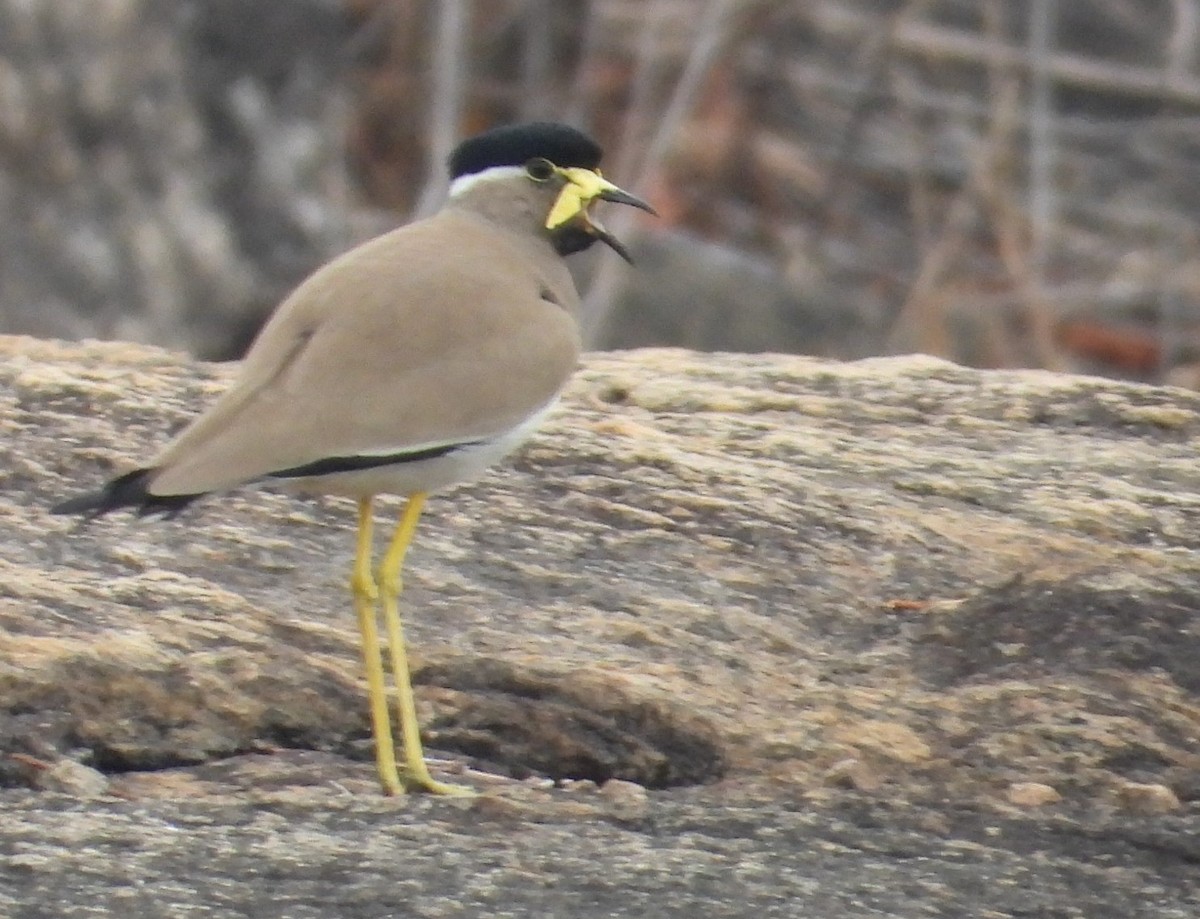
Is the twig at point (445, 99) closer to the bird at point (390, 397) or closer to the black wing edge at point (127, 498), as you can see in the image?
the bird at point (390, 397)

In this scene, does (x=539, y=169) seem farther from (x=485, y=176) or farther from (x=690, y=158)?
(x=690, y=158)

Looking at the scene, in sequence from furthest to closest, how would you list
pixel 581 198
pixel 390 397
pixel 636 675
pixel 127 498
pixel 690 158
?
pixel 690 158, pixel 581 198, pixel 636 675, pixel 390 397, pixel 127 498

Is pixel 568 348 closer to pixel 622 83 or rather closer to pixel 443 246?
pixel 443 246

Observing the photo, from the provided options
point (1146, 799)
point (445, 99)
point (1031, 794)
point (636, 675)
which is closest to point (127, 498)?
point (636, 675)

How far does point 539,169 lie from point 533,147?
5 cm

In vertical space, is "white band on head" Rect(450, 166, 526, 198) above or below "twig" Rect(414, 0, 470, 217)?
above

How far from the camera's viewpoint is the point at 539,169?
14.9 feet

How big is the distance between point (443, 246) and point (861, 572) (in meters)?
1.02

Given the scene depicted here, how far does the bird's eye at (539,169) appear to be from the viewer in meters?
4.53

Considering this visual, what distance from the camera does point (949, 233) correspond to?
31.6ft

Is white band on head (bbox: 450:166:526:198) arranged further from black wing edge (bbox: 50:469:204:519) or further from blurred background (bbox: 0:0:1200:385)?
blurred background (bbox: 0:0:1200:385)

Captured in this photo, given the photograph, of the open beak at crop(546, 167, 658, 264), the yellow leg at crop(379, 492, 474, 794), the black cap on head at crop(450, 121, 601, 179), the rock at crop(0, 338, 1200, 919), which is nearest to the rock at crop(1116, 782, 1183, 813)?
the rock at crop(0, 338, 1200, 919)

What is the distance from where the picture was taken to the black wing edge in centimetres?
365

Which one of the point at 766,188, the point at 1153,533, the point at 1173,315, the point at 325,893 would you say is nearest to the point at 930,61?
the point at 766,188
